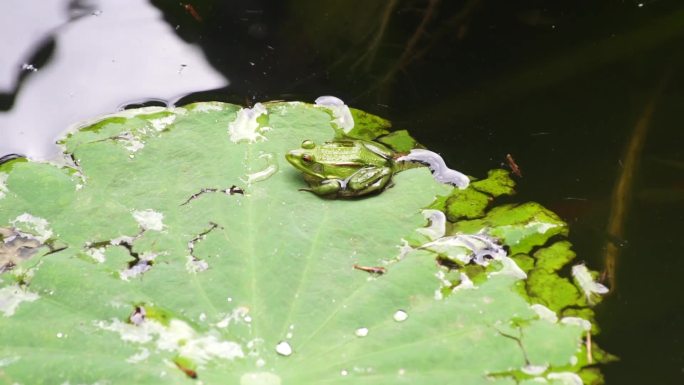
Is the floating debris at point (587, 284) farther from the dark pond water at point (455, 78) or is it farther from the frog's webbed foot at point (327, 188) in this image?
the frog's webbed foot at point (327, 188)

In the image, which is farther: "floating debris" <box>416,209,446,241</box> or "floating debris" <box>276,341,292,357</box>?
"floating debris" <box>416,209,446,241</box>

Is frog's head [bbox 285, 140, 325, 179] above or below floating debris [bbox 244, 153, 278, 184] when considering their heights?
above

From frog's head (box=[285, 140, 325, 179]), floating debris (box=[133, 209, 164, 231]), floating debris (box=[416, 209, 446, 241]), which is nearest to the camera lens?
floating debris (box=[133, 209, 164, 231])

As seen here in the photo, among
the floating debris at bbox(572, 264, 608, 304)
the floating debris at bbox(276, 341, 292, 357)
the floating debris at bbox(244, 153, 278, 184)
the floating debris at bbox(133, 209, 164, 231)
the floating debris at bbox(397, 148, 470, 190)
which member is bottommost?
the floating debris at bbox(276, 341, 292, 357)

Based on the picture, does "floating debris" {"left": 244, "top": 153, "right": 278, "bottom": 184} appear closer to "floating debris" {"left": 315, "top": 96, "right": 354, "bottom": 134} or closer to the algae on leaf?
the algae on leaf

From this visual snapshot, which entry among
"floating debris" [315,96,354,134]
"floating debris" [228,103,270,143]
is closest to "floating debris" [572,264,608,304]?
"floating debris" [315,96,354,134]

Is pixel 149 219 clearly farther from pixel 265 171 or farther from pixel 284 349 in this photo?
pixel 284 349

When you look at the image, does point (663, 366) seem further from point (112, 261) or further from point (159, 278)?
point (112, 261)
